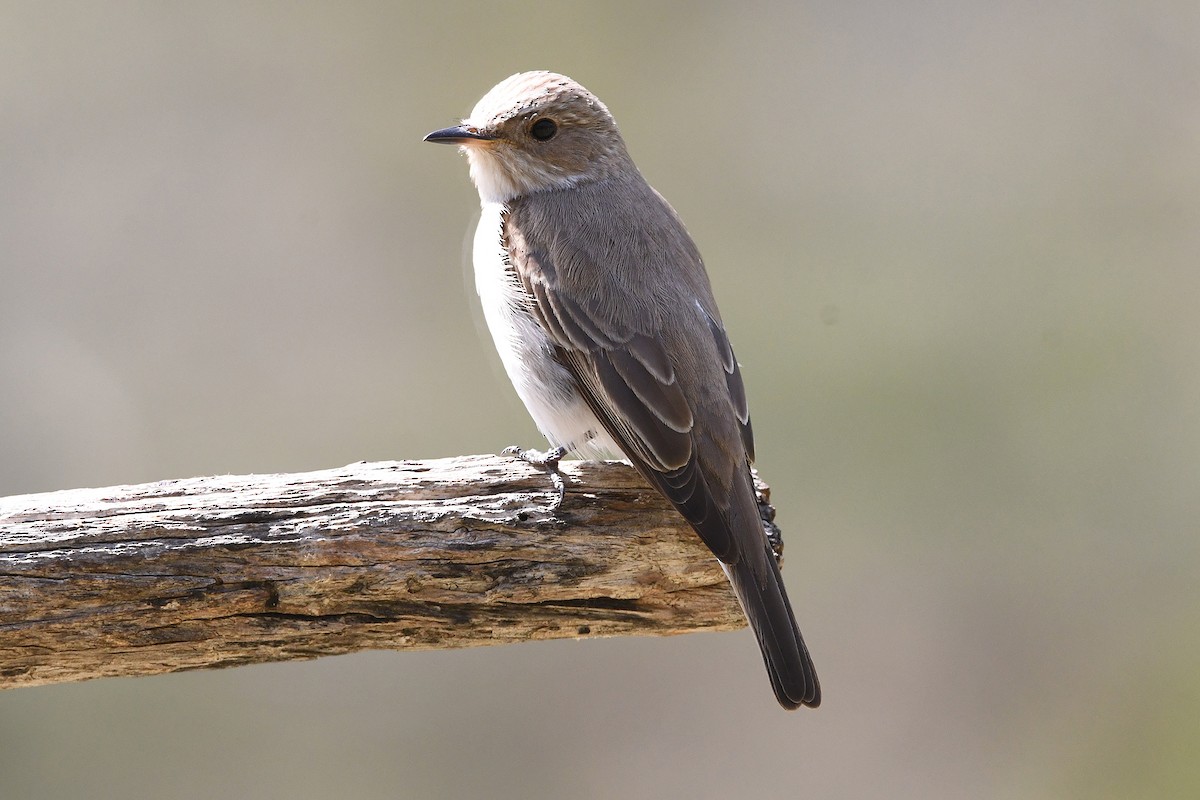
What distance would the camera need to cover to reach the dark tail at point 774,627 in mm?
3352

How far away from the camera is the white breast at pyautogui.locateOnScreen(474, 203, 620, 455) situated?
3.78 meters

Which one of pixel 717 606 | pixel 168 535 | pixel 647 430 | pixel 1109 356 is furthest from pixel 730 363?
pixel 1109 356

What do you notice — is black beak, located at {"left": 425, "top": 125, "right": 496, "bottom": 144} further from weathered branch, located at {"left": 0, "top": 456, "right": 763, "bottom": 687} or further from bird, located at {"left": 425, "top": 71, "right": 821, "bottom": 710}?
weathered branch, located at {"left": 0, "top": 456, "right": 763, "bottom": 687}

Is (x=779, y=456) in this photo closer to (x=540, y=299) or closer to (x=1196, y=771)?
(x=1196, y=771)

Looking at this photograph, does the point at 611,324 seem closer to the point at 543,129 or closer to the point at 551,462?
the point at 551,462

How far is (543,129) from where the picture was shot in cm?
412

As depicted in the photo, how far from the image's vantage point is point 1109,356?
7.32 m

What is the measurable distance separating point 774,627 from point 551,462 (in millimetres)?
861

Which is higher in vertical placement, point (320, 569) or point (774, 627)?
point (320, 569)

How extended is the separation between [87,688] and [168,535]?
11.7ft

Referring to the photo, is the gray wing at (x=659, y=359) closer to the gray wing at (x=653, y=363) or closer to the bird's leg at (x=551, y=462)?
the gray wing at (x=653, y=363)

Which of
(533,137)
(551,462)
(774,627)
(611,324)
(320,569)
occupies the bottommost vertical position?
(774,627)

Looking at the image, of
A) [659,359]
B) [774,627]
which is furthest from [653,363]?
[774,627]

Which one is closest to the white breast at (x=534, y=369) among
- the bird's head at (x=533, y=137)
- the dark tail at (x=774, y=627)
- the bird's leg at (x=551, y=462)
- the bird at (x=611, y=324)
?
the bird at (x=611, y=324)
